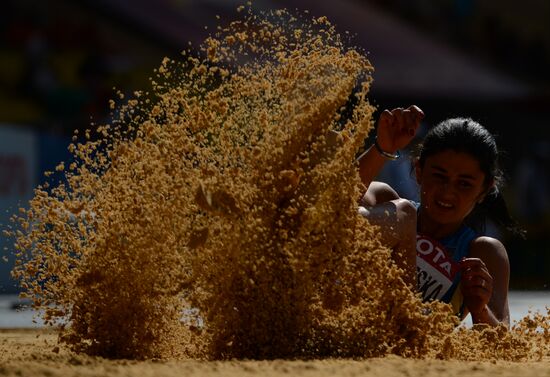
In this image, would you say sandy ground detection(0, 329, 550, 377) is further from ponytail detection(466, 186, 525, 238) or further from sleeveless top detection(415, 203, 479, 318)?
ponytail detection(466, 186, 525, 238)

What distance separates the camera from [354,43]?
16.0 m

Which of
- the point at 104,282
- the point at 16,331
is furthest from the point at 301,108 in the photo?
the point at 16,331

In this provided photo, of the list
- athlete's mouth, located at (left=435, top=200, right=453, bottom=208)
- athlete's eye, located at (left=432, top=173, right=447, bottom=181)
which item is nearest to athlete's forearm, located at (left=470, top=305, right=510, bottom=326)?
athlete's mouth, located at (left=435, top=200, right=453, bottom=208)

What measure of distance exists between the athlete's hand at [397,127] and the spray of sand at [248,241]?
0.15 m

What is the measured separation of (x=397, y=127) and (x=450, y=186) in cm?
69

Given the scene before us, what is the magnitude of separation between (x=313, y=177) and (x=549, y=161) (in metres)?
12.5

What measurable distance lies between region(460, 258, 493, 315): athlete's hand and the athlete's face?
0.39m

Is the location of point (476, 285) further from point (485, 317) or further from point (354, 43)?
point (354, 43)

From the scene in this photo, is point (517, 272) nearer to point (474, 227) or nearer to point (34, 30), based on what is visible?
point (34, 30)

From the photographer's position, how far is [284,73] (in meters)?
4.23

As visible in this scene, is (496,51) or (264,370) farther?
(496,51)

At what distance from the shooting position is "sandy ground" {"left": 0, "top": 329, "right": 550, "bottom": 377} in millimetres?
3299

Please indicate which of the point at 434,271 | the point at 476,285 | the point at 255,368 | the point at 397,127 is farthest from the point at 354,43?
the point at 255,368

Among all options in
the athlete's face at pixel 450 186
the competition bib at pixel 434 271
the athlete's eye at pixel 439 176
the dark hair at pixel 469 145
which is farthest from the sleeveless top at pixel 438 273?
the dark hair at pixel 469 145
